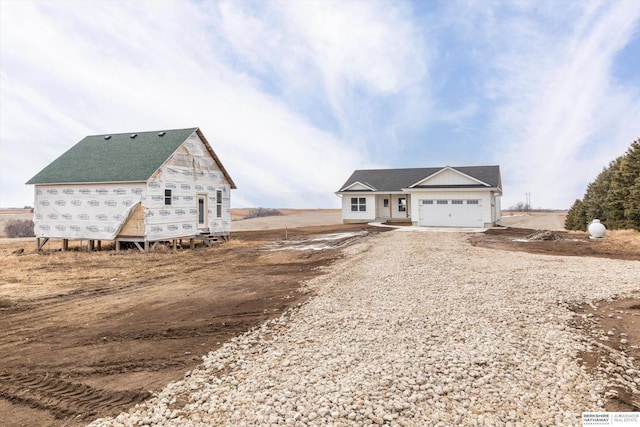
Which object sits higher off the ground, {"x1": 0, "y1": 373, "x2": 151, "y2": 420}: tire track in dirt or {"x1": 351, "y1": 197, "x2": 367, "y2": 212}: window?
{"x1": 351, "y1": 197, "x2": 367, "y2": 212}: window

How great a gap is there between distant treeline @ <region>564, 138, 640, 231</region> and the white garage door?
9649 mm

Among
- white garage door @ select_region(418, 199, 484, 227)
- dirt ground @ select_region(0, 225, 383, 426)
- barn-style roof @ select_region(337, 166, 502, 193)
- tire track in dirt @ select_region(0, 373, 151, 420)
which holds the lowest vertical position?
tire track in dirt @ select_region(0, 373, 151, 420)

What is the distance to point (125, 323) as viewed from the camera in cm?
799

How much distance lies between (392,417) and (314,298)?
5.58m

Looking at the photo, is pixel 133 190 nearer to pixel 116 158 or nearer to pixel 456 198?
pixel 116 158

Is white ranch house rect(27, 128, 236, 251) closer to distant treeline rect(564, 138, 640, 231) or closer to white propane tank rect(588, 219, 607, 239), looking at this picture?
white propane tank rect(588, 219, 607, 239)

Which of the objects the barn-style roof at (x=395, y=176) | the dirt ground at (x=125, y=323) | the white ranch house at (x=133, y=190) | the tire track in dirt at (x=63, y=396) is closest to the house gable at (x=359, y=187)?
the barn-style roof at (x=395, y=176)

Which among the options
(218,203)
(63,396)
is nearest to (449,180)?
(218,203)

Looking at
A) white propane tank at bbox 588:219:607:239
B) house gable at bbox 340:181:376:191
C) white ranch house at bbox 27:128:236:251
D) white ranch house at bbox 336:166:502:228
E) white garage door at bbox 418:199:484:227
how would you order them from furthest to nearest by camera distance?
house gable at bbox 340:181:376:191 → white garage door at bbox 418:199:484:227 → white ranch house at bbox 336:166:502:228 → white propane tank at bbox 588:219:607:239 → white ranch house at bbox 27:128:236:251

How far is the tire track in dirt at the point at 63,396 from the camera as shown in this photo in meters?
4.69

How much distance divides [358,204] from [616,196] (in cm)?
2181

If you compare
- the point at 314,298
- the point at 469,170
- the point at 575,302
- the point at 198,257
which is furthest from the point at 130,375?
the point at 469,170

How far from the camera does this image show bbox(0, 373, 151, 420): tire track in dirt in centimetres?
469

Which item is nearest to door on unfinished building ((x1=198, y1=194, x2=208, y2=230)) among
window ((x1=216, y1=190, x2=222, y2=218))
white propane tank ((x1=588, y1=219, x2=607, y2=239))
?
window ((x1=216, y1=190, x2=222, y2=218))
